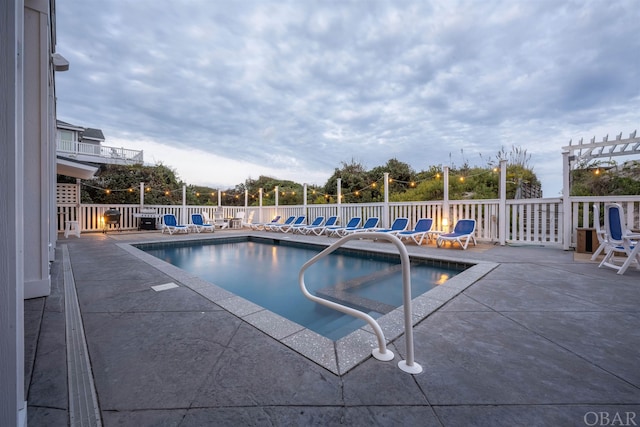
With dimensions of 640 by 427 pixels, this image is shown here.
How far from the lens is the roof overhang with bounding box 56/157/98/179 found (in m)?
7.24

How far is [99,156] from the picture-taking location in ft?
54.7

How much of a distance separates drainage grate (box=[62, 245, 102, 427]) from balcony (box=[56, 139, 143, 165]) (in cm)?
1913

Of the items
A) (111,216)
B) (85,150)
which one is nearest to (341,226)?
(111,216)

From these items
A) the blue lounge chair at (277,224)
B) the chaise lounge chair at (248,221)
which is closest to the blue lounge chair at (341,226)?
the blue lounge chair at (277,224)

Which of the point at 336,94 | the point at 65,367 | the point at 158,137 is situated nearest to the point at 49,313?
the point at 65,367

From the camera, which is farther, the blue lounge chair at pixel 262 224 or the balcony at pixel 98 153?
the balcony at pixel 98 153

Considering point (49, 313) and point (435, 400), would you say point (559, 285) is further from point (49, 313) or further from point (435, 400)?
point (49, 313)

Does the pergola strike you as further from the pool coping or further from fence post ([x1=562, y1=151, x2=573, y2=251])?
the pool coping

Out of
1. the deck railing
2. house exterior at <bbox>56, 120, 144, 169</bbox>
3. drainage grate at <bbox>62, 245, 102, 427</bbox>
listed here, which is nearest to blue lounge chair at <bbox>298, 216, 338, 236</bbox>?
the deck railing

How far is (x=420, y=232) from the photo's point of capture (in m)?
6.92

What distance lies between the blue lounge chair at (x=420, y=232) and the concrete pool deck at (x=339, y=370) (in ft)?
14.3

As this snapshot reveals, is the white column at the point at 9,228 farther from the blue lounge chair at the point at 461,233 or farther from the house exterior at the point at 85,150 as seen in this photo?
the house exterior at the point at 85,150

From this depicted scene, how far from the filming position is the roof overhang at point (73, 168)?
724 centimetres

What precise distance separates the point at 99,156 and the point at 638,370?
74.7 ft
